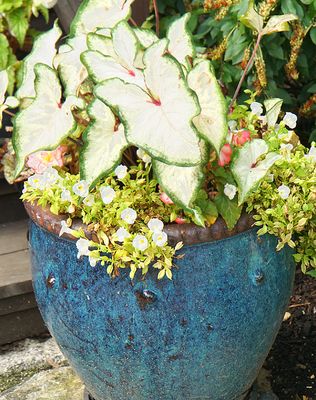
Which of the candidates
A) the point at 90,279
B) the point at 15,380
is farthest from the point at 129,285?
the point at 15,380

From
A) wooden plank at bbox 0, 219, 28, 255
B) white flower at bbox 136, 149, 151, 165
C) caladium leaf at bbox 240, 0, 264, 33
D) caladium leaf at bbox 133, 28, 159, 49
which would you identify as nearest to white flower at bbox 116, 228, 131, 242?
white flower at bbox 136, 149, 151, 165

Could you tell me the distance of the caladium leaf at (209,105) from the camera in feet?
4.90

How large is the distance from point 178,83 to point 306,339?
1339 mm

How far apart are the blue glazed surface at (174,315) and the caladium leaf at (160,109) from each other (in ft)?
0.96

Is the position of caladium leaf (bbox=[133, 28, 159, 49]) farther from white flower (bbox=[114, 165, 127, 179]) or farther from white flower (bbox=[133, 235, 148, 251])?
white flower (bbox=[133, 235, 148, 251])

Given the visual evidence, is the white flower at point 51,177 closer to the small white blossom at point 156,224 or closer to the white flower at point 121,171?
the white flower at point 121,171

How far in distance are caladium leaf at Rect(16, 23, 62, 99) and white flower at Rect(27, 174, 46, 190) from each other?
0.19 meters

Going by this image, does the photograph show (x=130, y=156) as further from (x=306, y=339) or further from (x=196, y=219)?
(x=306, y=339)

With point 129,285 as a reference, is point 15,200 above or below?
below

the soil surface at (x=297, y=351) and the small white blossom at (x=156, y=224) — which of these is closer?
the small white blossom at (x=156, y=224)

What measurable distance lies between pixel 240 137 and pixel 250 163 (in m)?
0.11

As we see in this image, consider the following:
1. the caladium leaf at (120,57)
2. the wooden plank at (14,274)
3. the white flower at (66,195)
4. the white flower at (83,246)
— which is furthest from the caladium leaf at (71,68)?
the wooden plank at (14,274)

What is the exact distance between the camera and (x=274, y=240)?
1.71 m

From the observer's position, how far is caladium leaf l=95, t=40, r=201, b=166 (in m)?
1.40
